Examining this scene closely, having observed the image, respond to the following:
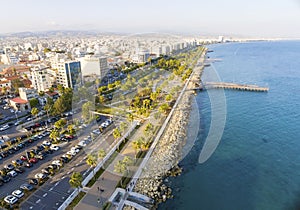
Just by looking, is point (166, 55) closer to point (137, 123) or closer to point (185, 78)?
point (185, 78)

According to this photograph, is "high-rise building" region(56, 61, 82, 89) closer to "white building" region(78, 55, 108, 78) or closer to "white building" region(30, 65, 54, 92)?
"white building" region(78, 55, 108, 78)

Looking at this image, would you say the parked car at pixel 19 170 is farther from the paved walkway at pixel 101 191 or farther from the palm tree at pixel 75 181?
the paved walkway at pixel 101 191

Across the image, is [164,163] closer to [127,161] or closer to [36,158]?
[127,161]

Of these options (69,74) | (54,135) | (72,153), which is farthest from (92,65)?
(72,153)

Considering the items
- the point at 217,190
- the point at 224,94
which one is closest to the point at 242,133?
the point at 217,190

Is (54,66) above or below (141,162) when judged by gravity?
above

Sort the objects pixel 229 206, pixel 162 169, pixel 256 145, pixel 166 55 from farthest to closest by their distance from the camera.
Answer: pixel 166 55 < pixel 256 145 < pixel 162 169 < pixel 229 206

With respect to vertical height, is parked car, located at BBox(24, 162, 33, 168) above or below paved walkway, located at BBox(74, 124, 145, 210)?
below

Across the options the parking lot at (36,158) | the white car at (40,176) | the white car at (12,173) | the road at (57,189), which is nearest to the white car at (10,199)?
the parking lot at (36,158)

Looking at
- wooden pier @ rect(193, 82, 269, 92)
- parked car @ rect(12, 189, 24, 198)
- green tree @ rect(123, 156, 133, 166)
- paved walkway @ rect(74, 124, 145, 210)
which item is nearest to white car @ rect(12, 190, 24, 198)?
parked car @ rect(12, 189, 24, 198)
